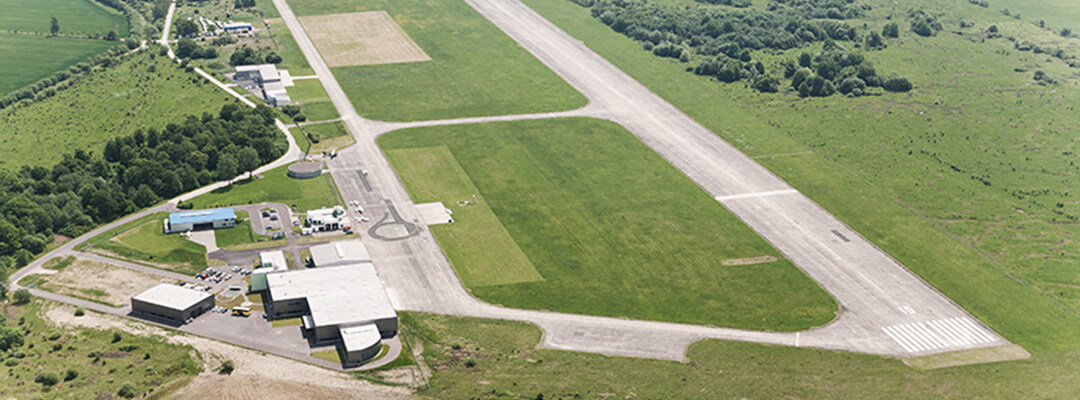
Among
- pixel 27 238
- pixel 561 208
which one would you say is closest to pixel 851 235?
pixel 561 208

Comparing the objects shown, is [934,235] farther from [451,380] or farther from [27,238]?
[27,238]

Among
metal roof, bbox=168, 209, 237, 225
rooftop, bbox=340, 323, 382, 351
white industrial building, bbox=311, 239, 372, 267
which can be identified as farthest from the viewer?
metal roof, bbox=168, 209, 237, 225

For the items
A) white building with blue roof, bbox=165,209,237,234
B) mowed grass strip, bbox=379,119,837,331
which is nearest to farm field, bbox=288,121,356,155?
mowed grass strip, bbox=379,119,837,331

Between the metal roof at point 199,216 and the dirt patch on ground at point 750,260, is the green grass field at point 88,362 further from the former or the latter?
the dirt patch on ground at point 750,260

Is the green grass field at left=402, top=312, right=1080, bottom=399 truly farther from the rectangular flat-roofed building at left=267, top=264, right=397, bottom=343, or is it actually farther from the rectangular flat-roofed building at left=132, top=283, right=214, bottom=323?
the rectangular flat-roofed building at left=132, top=283, right=214, bottom=323

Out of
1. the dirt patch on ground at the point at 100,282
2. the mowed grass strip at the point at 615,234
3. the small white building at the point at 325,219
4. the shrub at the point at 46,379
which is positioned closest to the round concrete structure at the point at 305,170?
the small white building at the point at 325,219
